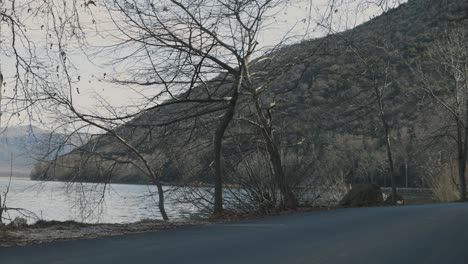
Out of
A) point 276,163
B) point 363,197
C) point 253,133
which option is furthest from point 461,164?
point 276,163

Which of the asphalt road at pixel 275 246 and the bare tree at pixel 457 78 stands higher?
the bare tree at pixel 457 78

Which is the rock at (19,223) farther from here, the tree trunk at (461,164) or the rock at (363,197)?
the tree trunk at (461,164)

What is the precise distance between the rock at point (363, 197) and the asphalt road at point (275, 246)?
7045 millimetres

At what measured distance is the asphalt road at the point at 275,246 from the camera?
602cm

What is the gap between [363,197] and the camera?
56.6 ft

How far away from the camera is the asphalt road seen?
19.8 ft

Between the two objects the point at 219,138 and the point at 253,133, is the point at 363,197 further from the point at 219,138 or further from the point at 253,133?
the point at 219,138

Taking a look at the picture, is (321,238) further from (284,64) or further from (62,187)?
(62,187)

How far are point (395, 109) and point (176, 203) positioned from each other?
4259 cm

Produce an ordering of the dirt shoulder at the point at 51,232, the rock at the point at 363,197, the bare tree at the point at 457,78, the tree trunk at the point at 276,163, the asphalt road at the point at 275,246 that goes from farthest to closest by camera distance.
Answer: the bare tree at the point at 457,78 → the rock at the point at 363,197 → the tree trunk at the point at 276,163 → the dirt shoulder at the point at 51,232 → the asphalt road at the point at 275,246

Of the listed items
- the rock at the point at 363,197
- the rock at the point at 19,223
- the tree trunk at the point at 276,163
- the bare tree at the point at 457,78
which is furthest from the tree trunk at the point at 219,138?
the bare tree at the point at 457,78

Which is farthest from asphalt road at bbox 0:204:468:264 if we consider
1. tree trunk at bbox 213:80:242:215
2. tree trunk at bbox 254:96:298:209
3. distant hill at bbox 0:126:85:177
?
distant hill at bbox 0:126:85:177

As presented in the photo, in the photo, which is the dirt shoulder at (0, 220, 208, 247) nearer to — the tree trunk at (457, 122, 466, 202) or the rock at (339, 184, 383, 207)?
the rock at (339, 184, 383, 207)

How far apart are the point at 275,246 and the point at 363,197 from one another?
10.9 m
